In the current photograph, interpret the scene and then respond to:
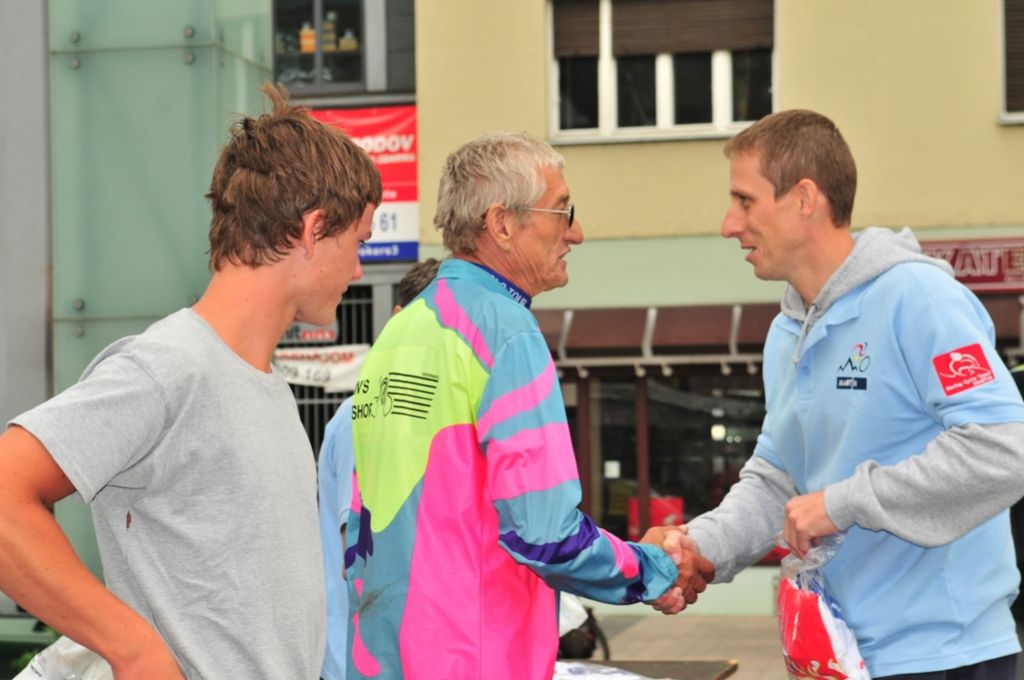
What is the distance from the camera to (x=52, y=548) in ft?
7.30

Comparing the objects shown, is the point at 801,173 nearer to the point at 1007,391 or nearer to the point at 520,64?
the point at 1007,391

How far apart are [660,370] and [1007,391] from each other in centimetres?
1561

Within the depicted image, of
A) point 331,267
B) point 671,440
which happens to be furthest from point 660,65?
point 331,267

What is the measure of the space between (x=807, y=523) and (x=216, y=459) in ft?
4.99

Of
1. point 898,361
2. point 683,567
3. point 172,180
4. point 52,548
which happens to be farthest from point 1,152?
point 52,548

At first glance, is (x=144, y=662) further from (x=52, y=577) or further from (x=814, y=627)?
(x=814, y=627)

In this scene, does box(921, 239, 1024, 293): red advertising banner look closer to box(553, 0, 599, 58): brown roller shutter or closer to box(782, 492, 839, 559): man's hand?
box(553, 0, 599, 58): brown roller shutter

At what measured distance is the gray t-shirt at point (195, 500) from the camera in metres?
2.38

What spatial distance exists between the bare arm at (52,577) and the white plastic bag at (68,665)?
1.36 ft

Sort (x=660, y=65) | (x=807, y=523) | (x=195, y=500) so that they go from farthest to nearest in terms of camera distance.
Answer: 1. (x=660, y=65)
2. (x=807, y=523)
3. (x=195, y=500)

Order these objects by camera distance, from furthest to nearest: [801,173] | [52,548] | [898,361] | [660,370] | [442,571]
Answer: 1. [660,370]
2. [801,173]
3. [898,361]
4. [442,571]
5. [52,548]

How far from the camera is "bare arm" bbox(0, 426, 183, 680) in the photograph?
7.23 ft

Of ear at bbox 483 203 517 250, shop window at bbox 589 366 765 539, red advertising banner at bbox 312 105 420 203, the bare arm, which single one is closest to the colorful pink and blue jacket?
ear at bbox 483 203 517 250

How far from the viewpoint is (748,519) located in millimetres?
4359
